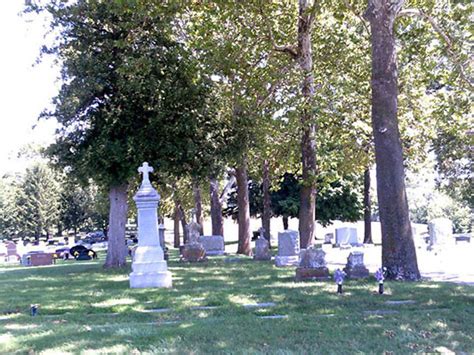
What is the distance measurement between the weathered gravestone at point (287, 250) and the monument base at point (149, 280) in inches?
273

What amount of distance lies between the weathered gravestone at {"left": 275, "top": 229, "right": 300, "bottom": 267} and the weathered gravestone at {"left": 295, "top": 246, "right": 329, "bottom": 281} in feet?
18.4

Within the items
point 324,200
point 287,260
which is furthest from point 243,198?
point 324,200

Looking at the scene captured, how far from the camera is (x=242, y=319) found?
8008mm

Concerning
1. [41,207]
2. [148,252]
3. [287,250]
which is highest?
[41,207]

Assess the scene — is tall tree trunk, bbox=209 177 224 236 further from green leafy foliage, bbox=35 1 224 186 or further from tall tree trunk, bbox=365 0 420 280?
tall tree trunk, bbox=365 0 420 280

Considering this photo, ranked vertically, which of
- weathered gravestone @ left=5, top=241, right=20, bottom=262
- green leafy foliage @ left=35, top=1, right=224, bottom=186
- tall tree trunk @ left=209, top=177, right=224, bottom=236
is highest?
green leafy foliage @ left=35, top=1, right=224, bottom=186

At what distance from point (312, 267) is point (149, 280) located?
13.7 ft

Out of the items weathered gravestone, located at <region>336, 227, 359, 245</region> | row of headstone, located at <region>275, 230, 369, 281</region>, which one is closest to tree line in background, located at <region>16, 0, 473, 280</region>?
row of headstone, located at <region>275, 230, 369, 281</region>

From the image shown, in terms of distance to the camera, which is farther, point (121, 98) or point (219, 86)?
point (219, 86)

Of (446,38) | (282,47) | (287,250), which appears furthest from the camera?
(287,250)

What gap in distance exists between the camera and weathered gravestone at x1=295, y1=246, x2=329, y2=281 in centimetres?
1382

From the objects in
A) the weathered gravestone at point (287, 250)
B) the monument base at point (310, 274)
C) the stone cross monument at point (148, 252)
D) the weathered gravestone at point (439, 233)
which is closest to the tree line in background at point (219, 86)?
the weathered gravestone at point (287, 250)

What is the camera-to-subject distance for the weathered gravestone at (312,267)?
13.8 m

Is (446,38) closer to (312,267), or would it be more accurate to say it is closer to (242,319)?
(312,267)
